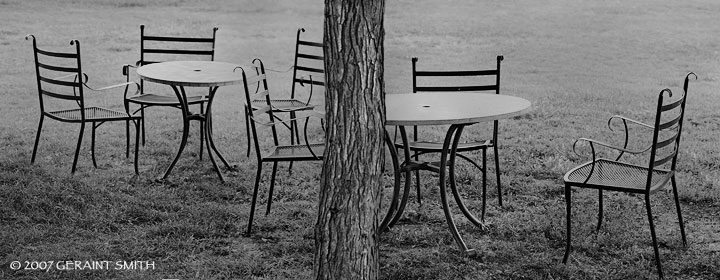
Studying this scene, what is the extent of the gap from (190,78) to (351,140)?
2.36 metres

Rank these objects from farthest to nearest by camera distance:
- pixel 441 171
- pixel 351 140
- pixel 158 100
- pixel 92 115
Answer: pixel 158 100 → pixel 92 115 → pixel 441 171 → pixel 351 140

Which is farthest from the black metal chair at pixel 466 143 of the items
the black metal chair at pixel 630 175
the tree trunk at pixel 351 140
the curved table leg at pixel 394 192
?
the tree trunk at pixel 351 140

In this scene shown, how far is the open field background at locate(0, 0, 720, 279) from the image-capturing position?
4156 mm

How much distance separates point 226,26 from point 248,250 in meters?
9.53

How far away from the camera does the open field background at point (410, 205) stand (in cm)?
416

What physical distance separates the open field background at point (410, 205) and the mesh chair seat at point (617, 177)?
0.38 m

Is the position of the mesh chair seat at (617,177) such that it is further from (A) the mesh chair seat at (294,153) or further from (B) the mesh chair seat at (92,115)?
(B) the mesh chair seat at (92,115)

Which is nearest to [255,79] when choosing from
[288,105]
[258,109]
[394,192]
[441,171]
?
[258,109]

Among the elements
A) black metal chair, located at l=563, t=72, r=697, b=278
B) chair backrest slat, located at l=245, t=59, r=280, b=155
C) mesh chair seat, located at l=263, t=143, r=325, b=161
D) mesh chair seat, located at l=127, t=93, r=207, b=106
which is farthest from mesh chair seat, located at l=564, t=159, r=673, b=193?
mesh chair seat, located at l=127, t=93, r=207, b=106

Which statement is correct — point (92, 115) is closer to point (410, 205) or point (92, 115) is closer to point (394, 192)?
point (410, 205)

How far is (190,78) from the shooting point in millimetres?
5348

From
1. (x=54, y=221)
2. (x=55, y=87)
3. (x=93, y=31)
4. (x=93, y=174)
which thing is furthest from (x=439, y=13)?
(x=54, y=221)

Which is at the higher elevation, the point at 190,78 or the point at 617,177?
the point at 190,78

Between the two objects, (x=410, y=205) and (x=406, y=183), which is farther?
(x=410, y=205)
